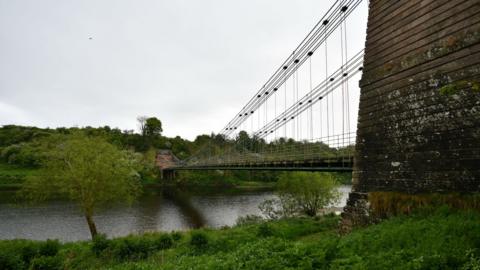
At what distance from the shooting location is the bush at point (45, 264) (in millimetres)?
11250

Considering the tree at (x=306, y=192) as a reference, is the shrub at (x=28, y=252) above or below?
below

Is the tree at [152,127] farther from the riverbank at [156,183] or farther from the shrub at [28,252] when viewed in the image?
the shrub at [28,252]

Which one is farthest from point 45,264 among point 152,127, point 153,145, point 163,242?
point 152,127

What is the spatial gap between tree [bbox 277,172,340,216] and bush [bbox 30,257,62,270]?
15.9 m

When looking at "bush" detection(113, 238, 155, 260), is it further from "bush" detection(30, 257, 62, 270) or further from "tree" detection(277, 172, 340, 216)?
"tree" detection(277, 172, 340, 216)

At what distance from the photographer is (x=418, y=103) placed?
27.2 ft

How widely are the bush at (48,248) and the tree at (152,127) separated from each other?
7394 cm

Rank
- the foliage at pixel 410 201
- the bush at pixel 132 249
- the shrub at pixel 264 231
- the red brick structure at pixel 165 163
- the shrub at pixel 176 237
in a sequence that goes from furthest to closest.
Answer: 1. the red brick structure at pixel 165 163
2. the shrub at pixel 176 237
3. the shrub at pixel 264 231
4. the bush at pixel 132 249
5. the foliage at pixel 410 201

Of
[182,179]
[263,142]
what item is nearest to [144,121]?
[182,179]

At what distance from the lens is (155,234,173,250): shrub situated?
13.4 metres

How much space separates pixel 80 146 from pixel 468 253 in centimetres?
1767

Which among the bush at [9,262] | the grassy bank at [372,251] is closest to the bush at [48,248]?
the grassy bank at [372,251]

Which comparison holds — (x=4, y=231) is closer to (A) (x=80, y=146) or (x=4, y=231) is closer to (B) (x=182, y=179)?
(A) (x=80, y=146)

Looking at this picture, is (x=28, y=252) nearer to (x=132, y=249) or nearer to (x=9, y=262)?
(x=9, y=262)
